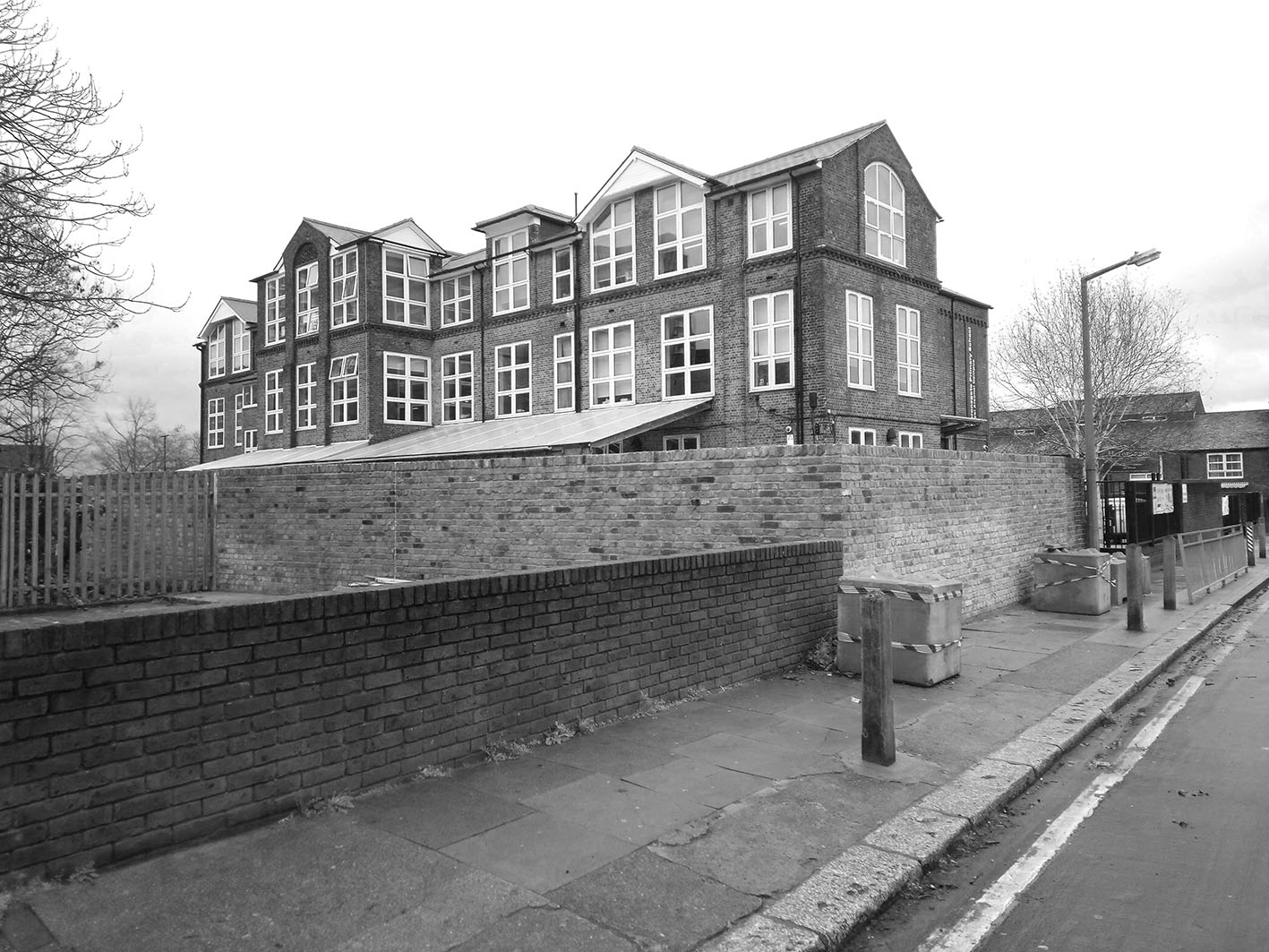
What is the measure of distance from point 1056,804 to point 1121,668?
460cm

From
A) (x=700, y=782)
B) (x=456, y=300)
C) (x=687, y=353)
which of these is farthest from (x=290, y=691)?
(x=456, y=300)

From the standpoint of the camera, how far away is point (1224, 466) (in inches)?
2288

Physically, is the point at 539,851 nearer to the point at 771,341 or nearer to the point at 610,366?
the point at 771,341

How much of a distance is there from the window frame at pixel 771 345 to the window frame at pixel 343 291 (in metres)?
17.6

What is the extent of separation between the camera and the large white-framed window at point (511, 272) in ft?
100

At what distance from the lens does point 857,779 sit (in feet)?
18.1

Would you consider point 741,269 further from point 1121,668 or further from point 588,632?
point 588,632

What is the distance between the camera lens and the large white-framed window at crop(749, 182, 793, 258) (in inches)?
925

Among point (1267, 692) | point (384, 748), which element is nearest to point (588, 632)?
point (384, 748)

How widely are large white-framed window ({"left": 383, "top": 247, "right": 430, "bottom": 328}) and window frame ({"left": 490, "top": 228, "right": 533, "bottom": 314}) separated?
4.57 metres

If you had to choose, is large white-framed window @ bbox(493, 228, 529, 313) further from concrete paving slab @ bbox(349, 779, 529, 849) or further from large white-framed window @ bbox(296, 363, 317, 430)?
concrete paving slab @ bbox(349, 779, 529, 849)

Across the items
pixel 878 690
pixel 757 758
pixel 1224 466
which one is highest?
pixel 1224 466

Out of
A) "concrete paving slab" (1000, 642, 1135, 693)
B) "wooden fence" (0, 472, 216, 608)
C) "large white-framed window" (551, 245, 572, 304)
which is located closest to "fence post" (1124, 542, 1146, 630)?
"concrete paving slab" (1000, 642, 1135, 693)

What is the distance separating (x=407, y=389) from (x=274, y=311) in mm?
9957
